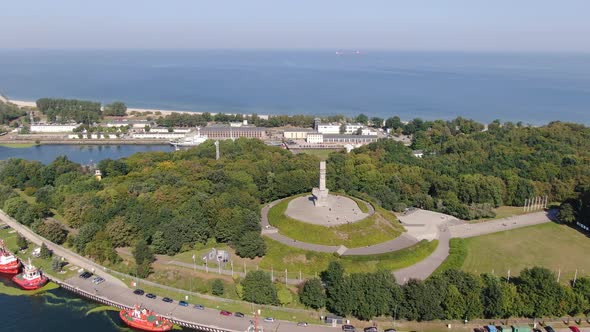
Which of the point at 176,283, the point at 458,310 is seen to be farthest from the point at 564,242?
the point at 176,283

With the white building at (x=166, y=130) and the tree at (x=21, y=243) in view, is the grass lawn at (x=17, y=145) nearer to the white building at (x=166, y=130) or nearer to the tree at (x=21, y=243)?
the white building at (x=166, y=130)

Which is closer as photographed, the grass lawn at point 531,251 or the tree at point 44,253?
the grass lawn at point 531,251

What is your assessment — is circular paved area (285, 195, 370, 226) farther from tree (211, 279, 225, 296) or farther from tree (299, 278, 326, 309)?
tree (211, 279, 225, 296)

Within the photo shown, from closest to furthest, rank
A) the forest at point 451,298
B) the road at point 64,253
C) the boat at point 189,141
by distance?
the forest at point 451,298 → the road at point 64,253 → the boat at point 189,141

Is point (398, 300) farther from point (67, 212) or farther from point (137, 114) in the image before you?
point (137, 114)

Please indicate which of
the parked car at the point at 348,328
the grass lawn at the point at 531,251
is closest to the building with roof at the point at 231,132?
the grass lawn at the point at 531,251

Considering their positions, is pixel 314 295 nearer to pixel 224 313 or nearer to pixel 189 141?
pixel 224 313
